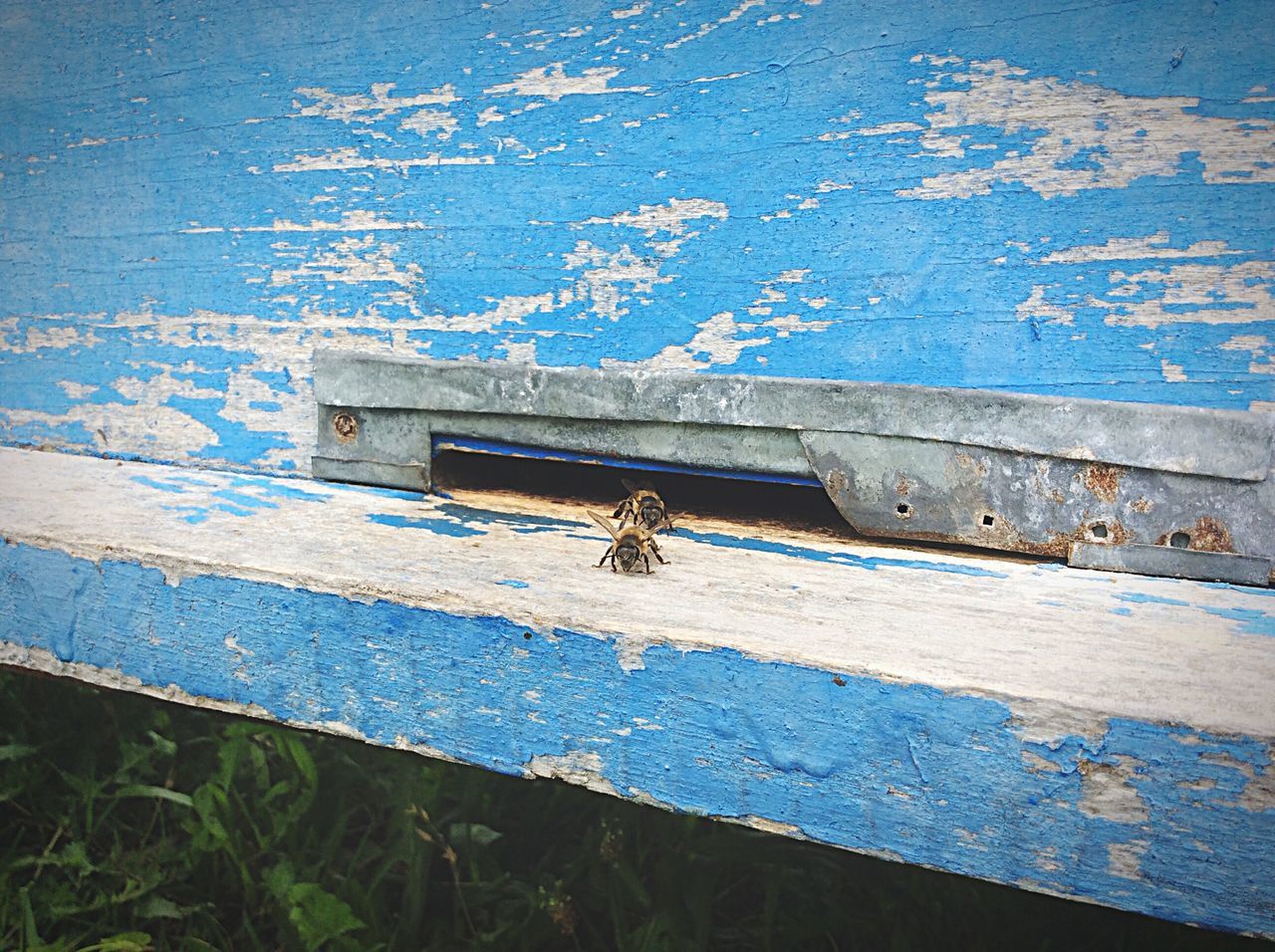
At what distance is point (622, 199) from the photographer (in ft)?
3.18

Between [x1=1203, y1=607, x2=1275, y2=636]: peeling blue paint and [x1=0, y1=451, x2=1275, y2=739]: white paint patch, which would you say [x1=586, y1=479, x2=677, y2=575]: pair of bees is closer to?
[x1=0, y1=451, x2=1275, y2=739]: white paint patch

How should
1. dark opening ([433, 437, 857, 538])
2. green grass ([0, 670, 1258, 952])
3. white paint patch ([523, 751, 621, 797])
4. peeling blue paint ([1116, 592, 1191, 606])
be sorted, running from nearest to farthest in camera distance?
white paint patch ([523, 751, 621, 797]) → peeling blue paint ([1116, 592, 1191, 606]) → dark opening ([433, 437, 857, 538]) → green grass ([0, 670, 1258, 952])

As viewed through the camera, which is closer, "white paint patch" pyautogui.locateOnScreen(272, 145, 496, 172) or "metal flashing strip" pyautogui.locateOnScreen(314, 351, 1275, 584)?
"metal flashing strip" pyautogui.locateOnScreen(314, 351, 1275, 584)

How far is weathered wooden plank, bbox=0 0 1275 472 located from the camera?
0.82m

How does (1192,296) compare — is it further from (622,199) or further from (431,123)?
(431,123)

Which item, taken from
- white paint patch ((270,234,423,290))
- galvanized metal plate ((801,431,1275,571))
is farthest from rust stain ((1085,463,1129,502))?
white paint patch ((270,234,423,290))

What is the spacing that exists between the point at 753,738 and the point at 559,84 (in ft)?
2.39

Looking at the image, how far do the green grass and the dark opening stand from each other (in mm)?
477

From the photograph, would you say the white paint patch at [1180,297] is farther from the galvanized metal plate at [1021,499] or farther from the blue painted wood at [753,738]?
the blue painted wood at [753,738]

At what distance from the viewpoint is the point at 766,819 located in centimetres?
58

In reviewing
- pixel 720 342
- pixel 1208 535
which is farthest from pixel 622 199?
pixel 1208 535

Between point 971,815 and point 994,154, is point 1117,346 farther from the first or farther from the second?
point 971,815

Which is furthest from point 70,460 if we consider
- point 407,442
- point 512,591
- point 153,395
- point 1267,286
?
point 1267,286

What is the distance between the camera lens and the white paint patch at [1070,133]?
790mm
